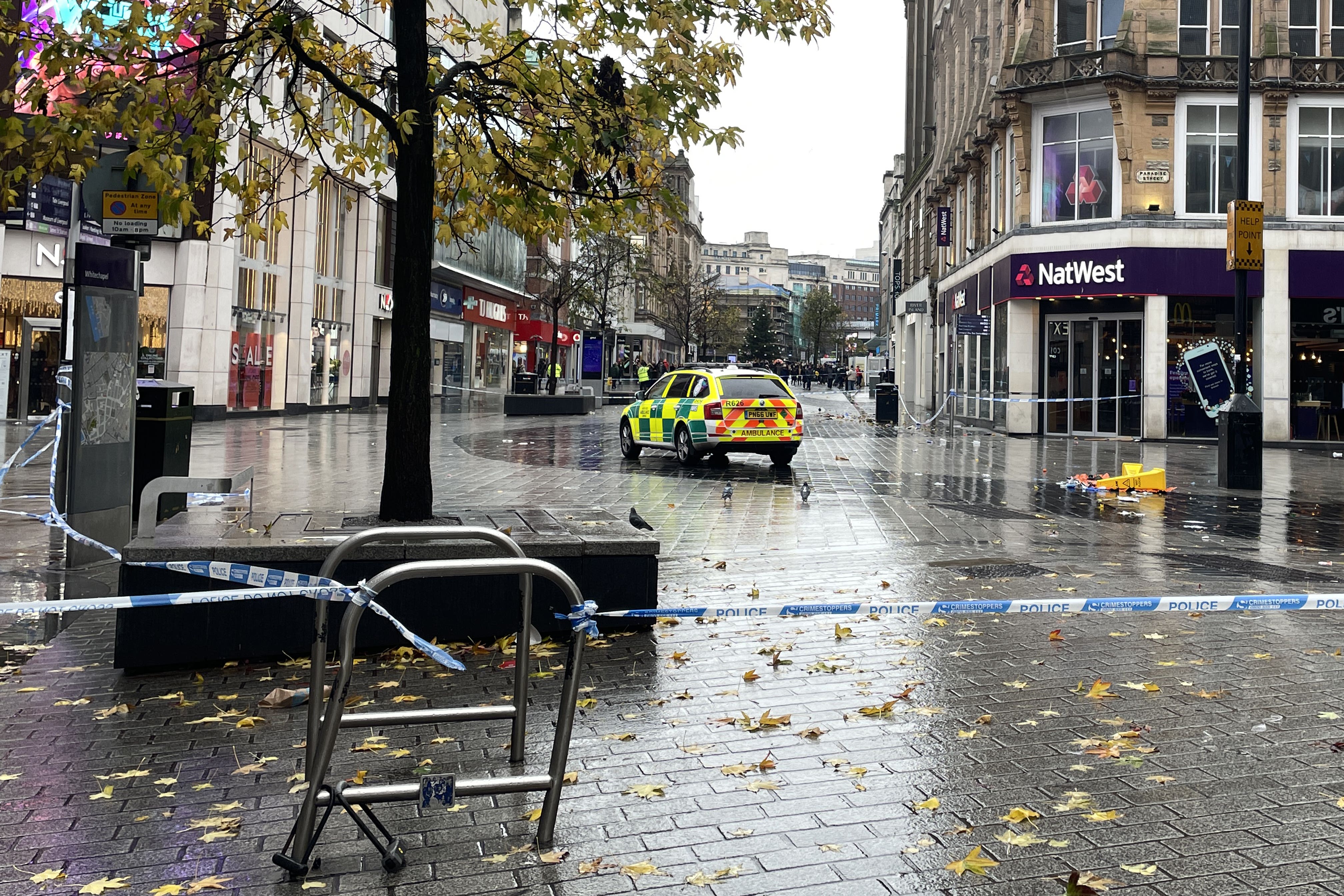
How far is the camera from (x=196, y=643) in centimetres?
603

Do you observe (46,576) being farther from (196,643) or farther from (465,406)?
(465,406)

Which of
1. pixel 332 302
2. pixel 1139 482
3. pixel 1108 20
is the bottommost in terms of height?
pixel 1139 482

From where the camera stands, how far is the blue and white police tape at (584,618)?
3766 mm

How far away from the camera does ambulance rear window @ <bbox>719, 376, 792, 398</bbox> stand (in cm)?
1862

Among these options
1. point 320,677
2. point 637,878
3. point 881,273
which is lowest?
point 637,878

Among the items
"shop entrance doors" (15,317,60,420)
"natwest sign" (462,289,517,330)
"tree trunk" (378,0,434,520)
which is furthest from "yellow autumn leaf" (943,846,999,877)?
"natwest sign" (462,289,517,330)

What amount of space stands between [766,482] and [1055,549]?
21.3 ft

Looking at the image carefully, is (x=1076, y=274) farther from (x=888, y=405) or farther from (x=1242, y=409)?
(x=1242, y=409)

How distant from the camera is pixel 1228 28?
29547mm

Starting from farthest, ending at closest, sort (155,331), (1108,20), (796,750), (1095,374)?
(1095,374) → (1108,20) → (155,331) → (796,750)

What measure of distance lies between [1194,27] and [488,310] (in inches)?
1484

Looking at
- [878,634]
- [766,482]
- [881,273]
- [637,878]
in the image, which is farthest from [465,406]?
[881,273]

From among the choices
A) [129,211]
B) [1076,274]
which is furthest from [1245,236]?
[129,211]

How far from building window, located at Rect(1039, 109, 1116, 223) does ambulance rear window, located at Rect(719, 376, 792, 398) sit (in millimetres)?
16048
